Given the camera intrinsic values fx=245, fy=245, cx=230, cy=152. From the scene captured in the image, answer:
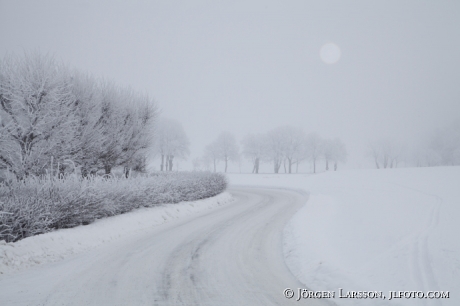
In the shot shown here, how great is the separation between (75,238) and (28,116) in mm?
7373

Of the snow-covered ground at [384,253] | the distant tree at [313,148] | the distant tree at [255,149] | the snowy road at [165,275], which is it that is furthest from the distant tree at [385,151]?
the snowy road at [165,275]

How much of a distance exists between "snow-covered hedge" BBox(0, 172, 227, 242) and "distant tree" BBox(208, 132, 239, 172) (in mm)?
53955

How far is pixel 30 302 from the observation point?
406 cm

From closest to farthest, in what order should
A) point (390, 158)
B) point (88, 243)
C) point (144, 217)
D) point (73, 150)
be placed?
point (88, 243) → point (144, 217) → point (73, 150) → point (390, 158)

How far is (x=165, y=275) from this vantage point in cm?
517

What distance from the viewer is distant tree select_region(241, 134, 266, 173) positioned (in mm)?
64125

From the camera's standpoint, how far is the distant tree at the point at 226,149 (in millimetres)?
65938

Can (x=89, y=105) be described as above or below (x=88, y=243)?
above

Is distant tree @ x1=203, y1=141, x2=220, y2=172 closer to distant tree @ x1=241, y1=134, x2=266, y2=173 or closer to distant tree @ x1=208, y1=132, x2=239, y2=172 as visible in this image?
distant tree @ x1=208, y1=132, x2=239, y2=172

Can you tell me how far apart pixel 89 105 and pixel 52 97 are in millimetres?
4292

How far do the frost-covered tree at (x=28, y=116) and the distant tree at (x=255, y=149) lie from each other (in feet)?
177

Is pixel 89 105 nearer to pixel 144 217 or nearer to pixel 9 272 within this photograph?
pixel 144 217

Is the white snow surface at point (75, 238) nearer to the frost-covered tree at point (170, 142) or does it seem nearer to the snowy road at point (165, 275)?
the snowy road at point (165, 275)

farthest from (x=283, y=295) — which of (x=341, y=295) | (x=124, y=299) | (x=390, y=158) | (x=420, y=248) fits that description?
(x=390, y=158)
